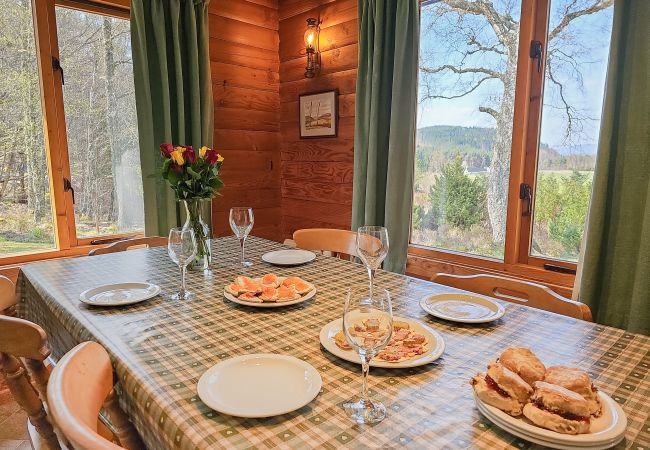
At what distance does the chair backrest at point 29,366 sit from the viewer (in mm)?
846

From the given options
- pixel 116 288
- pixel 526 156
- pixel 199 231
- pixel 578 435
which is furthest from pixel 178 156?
pixel 526 156

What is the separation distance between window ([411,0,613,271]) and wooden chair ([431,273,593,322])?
0.91 m

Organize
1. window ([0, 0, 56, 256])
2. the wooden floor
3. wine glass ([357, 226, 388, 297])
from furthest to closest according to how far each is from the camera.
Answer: window ([0, 0, 56, 256]) < the wooden floor < wine glass ([357, 226, 388, 297])

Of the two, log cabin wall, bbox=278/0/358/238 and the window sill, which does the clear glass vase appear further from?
log cabin wall, bbox=278/0/358/238

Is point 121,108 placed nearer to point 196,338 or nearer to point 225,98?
point 225,98

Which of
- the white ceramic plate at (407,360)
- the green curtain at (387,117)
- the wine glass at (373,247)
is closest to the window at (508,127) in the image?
the green curtain at (387,117)

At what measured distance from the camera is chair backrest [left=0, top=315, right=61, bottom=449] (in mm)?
846

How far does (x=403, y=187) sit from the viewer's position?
2.59 metres

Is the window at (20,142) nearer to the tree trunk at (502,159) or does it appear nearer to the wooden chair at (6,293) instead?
the wooden chair at (6,293)

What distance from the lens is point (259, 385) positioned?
2.50 feet

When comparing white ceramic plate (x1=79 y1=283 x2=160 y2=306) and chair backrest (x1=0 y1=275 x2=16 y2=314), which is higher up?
white ceramic plate (x1=79 y1=283 x2=160 y2=306)

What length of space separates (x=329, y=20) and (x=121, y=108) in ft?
5.14

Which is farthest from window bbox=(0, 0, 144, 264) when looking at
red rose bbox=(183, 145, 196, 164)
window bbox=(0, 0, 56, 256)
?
red rose bbox=(183, 145, 196, 164)

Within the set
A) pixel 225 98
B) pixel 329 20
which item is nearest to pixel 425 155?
pixel 329 20
